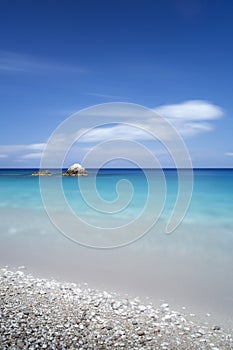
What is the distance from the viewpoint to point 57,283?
698 centimetres

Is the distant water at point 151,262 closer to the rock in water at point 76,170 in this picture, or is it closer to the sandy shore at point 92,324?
the sandy shore at point 92,324

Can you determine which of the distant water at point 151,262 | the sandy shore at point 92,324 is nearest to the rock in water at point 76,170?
the distant water at point 151,262

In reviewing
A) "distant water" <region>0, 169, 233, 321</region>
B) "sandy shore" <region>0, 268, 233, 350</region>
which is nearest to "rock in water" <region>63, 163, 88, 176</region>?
"distant water" <region>0, 169, 233, 321</region>

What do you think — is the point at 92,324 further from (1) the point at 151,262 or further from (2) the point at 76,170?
(2) the point at 76,170

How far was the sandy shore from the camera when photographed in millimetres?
4492

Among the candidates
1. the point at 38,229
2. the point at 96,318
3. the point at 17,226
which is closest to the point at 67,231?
the point at 38,229

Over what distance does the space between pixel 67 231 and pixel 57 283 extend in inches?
232

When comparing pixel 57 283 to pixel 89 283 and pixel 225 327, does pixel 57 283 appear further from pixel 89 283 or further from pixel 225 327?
pixel 225 327

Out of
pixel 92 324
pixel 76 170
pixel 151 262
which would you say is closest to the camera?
pixel 92 324

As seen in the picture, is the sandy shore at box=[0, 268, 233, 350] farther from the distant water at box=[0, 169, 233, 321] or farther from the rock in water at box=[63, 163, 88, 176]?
the rock in water at box=[63, 163, 88, 176]

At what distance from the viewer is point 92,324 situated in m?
5.02

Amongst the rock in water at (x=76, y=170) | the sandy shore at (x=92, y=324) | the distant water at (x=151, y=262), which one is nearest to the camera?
the sandy shore at (x=92, y=324)

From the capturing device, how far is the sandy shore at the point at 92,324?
14.7ft

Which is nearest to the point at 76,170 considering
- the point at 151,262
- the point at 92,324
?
the point at 151,262
